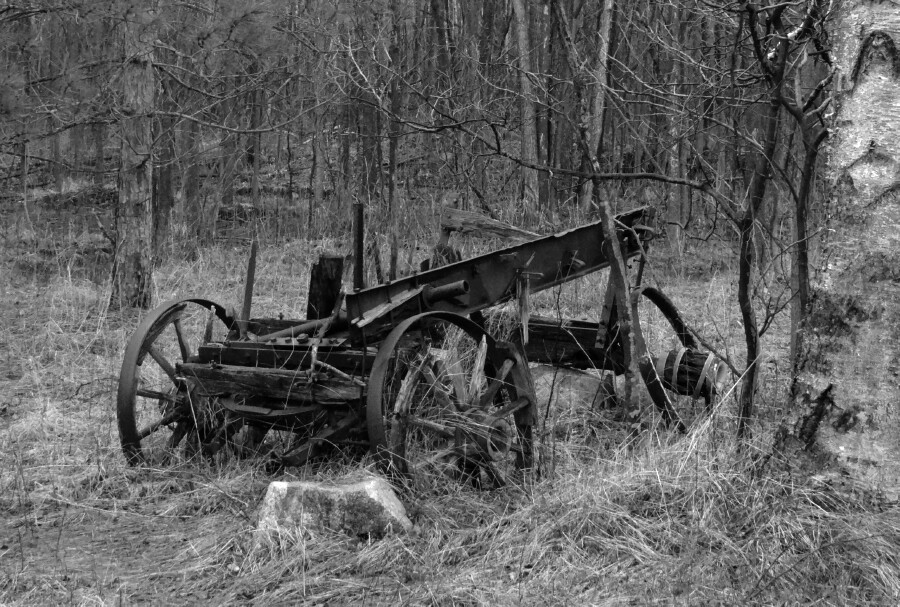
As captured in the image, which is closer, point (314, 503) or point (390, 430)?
point (314, 503)

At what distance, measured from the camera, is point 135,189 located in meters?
9.47

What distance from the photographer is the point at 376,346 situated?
16.7ft

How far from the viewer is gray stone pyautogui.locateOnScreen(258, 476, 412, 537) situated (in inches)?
156

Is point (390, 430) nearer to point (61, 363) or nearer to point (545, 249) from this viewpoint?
point (545, 249)

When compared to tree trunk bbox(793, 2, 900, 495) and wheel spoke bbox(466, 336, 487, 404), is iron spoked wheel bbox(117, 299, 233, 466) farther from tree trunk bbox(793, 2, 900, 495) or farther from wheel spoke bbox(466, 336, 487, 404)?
tree trunk bbox(793, 2, 900, 495)

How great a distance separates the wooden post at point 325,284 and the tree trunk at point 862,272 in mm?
2982

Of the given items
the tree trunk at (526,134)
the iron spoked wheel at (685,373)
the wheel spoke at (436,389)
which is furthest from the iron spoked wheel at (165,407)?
the tree trunk at (526,134)

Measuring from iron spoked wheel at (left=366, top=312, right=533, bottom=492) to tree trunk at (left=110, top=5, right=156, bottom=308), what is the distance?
533 cm

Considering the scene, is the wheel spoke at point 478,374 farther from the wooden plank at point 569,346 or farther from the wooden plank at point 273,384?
the wooden plank at point 569,346

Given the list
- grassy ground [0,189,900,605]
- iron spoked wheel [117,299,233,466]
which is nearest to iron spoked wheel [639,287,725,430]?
grassy ground [0,189,900,605]

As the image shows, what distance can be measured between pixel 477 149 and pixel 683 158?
2.89 meters

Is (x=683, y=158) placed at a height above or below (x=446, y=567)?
above

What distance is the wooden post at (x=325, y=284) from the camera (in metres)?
5.63

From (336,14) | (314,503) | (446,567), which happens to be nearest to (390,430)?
(314,503)
